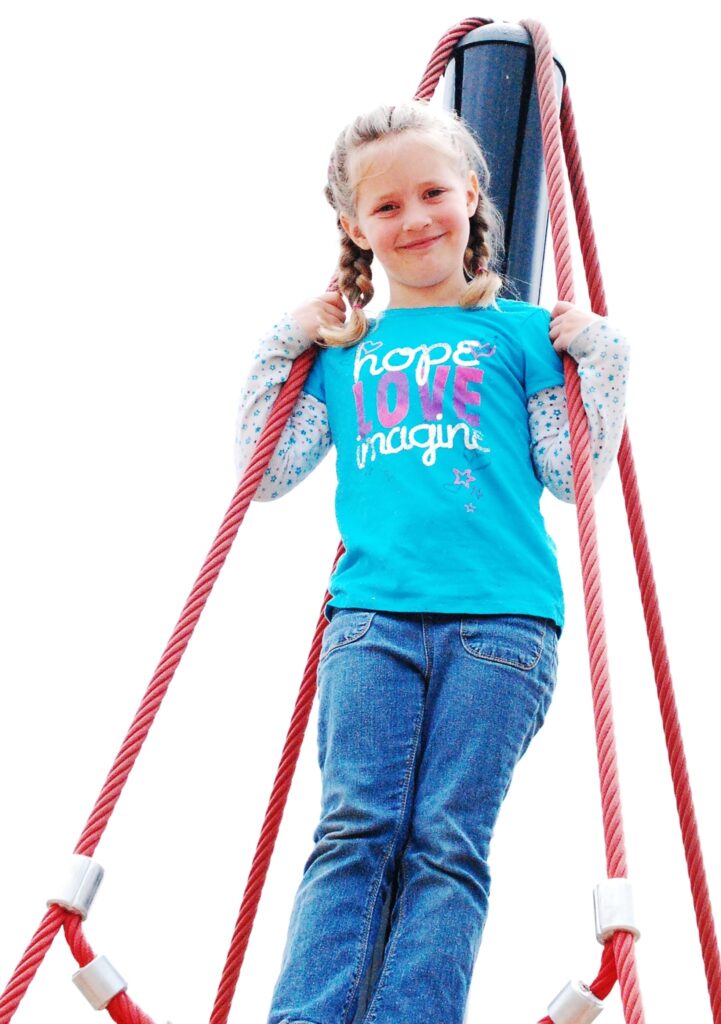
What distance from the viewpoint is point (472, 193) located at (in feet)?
6.25

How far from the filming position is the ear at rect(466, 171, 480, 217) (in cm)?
189

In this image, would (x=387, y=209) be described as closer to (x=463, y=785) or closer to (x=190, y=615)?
(x=190, y=615)

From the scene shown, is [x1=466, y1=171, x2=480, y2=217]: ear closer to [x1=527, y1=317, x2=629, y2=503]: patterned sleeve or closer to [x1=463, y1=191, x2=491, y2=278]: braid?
[x1=463, y1=191, x2=491, y2=278]: braid

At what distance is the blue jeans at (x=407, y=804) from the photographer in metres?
1.42

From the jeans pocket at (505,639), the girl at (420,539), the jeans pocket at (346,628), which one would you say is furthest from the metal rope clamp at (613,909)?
the jeans pocket at (346,628)

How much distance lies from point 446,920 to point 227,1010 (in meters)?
0.58

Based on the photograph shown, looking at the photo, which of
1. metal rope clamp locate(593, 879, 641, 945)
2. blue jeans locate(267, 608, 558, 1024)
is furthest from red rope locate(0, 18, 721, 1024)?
blue jeans locate(267, 608, 558, 1024)

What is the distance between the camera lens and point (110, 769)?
1.65 metres

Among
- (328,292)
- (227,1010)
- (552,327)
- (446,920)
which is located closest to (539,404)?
(552,327)

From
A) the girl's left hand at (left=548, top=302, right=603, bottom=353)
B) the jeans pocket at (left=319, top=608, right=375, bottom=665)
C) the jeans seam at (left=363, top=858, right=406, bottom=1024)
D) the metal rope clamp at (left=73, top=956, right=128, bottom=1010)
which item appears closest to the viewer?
the jeans seam at (left=363, top=858, right=406, bottom=1024)

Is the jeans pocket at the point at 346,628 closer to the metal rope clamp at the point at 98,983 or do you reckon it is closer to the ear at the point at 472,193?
the metal rope clamp at the point at 98,983

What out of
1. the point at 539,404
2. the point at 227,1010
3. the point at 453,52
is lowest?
the point at 227,1010

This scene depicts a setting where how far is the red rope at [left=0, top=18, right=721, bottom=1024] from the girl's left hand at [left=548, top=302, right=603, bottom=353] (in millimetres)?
34

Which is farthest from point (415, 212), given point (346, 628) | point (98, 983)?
point (98, 983)
